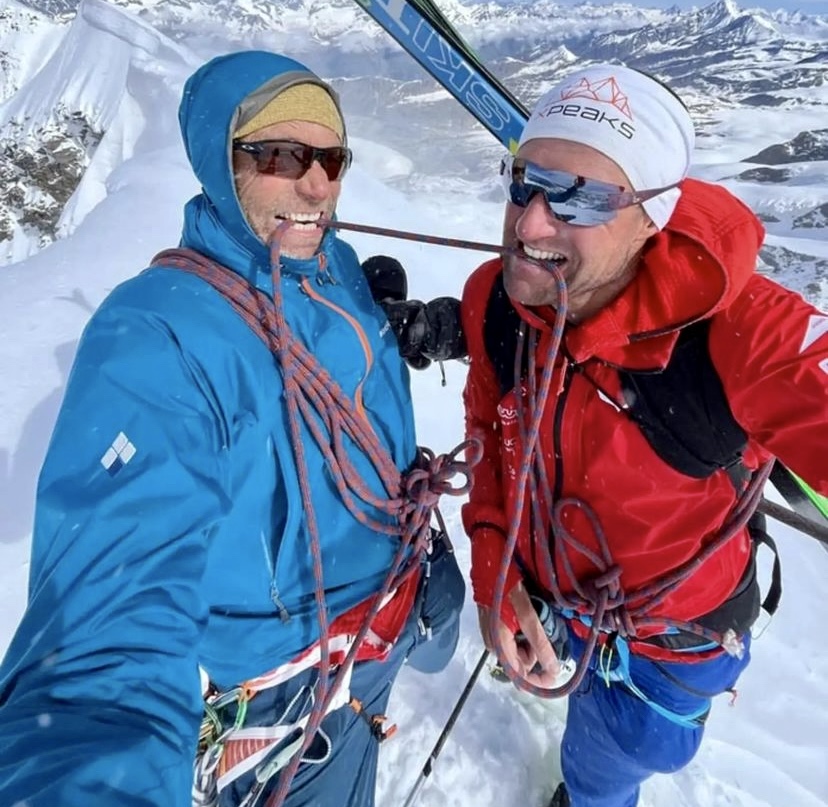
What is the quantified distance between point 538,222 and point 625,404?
1.26 ft

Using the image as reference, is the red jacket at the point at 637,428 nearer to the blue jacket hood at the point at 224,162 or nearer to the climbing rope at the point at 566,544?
the climbing rope at the point at 566,544

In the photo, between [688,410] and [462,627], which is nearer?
[688,410]

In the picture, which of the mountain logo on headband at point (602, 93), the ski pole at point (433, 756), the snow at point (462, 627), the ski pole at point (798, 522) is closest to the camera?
the mountain logo on headband at point (602, 93)

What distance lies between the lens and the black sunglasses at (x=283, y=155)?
1.24 m

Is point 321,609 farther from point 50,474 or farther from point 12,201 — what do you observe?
point 12,201

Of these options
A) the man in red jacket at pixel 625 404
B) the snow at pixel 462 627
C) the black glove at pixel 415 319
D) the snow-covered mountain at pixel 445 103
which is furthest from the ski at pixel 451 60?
the snow-covered mountain at pixel 445 103

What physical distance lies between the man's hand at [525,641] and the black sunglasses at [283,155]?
1.06 metres

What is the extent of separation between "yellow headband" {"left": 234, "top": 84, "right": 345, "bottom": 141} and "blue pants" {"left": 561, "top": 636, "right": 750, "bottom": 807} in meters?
1.50

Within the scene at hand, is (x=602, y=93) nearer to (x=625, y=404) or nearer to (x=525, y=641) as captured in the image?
(x=625, y=404)

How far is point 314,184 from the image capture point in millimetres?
1295

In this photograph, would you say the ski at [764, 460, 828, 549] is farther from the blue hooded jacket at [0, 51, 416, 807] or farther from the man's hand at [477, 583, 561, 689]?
the blue hooded jacket at [0, 51, 416, 807]

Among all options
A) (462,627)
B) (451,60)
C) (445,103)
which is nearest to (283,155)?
(462,627)

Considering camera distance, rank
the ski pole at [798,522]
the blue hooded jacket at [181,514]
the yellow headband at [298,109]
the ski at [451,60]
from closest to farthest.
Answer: the blue hooded jacket at [181,514] < the yellow headband at [298,109] < the ski pole at [798,522] < the ski at [451,60]

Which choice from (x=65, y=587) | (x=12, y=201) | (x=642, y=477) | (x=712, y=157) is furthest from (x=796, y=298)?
(x=712, y=157)
